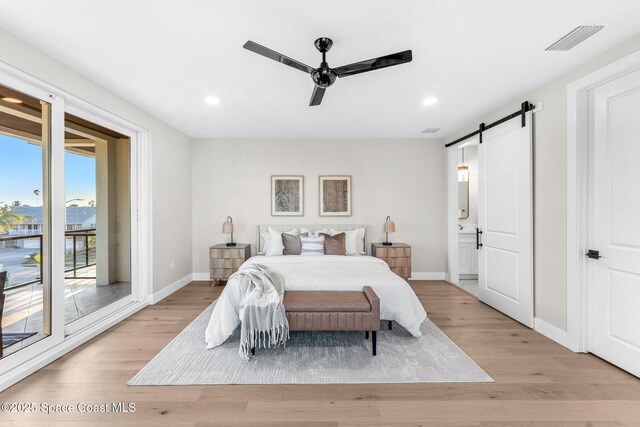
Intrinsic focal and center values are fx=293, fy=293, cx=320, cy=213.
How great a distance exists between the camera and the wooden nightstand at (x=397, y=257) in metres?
5.11

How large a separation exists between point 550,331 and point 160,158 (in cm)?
547

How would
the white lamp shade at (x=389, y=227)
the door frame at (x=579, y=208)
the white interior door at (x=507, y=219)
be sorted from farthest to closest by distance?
the white lamp shade at (x=389, y=227) → the white interior door at (x=507, y=219) → the door frame at (x=579, y=208)

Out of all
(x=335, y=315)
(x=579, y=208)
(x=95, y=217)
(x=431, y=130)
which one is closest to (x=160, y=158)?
(x=95, y=217)

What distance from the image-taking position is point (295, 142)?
559cm

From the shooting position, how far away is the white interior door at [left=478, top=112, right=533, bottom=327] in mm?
3393

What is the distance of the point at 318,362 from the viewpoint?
2.62 m

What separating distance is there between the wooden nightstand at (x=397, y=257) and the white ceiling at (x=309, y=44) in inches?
92.4

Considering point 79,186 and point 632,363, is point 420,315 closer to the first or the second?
point 632,363

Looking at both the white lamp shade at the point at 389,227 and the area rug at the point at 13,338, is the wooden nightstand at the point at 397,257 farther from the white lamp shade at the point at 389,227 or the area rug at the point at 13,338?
the area rug at the point at 13,338

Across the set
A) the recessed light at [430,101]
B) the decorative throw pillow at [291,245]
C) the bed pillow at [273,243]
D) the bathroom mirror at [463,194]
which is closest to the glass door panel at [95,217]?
the bed pillow at [273,243]

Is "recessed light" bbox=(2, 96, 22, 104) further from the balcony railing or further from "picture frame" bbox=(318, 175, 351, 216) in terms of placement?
"picture frame" bbox=(318, 175, 351, 216)

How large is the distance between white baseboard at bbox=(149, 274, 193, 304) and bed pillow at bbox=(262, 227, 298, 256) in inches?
61.0

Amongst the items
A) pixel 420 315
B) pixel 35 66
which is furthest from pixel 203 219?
pixel 420 315

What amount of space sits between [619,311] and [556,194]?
1.17 metres
